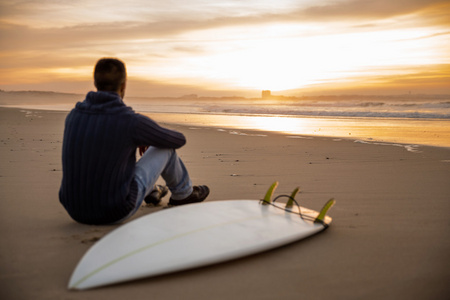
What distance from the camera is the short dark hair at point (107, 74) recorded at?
2678 mm

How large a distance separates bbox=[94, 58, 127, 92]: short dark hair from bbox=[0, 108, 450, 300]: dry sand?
0.96 m

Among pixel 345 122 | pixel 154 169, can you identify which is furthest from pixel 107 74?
pixel 345 122

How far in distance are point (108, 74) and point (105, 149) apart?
49 cm

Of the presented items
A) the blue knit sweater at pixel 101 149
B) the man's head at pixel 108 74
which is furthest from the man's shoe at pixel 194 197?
the man's head at pixel 108 74

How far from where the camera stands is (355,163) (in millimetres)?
5801

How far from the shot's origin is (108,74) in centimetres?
269

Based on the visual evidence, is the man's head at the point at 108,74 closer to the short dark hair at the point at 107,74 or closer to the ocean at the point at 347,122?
the short dark hair at the point at 107,74

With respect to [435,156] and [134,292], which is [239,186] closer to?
[134,292]

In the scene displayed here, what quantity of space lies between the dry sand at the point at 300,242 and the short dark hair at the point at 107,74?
960 mm

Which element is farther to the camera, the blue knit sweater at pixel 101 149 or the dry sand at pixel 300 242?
the blue knit sweater at pixel 101 149

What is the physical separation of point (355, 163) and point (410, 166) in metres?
0.69

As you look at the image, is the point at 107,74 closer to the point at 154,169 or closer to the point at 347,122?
the point at 154,169

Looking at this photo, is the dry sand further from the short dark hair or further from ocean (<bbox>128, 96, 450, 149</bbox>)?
ocean (<bbox>128, 96, 450, 149</bbox>)

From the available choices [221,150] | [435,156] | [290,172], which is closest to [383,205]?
[290,172]
